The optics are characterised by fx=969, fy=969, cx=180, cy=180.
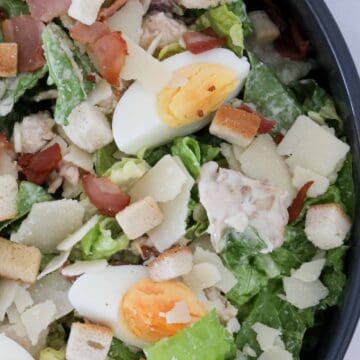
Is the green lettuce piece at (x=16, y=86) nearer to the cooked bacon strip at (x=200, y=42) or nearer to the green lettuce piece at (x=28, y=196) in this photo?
the green lettuce piece at (x=28, y=196)

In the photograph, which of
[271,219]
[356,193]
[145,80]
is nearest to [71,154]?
[145,80]

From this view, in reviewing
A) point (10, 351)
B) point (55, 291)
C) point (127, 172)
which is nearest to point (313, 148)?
point (127, 172)

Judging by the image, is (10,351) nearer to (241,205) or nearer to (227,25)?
(241,205)

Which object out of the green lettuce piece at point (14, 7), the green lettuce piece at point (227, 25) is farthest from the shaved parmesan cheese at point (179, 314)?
the green lettuce piece at point (14, 7)

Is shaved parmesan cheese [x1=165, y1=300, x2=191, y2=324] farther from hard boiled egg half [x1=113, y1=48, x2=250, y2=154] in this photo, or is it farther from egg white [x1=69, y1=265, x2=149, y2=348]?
hard boiled egg half [x1=113, y1=48, x2=250, y2=154]

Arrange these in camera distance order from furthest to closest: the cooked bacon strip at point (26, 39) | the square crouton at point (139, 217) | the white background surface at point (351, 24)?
1. the white background surface at point (351, 24)
2. the cooked bacon strip at point (26, 39)
3. the square crouton at point (139, 217)

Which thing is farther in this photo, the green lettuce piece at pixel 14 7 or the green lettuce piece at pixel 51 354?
the green lettuce piece at pixel 14 7

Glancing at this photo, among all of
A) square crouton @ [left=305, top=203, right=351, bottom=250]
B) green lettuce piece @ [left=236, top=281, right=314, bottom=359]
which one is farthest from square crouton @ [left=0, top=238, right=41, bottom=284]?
square crouton @ [left=305, top=203, right=351, bottom=250]
